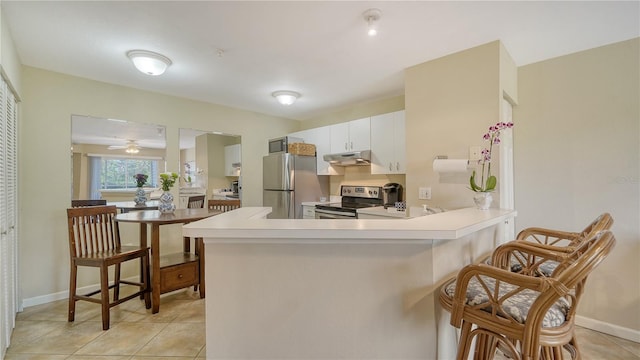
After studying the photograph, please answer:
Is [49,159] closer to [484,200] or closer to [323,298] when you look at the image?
[323,298]

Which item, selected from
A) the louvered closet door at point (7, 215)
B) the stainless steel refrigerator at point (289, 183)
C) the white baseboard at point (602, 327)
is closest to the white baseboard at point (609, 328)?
the white baseboard at point (602, 327)

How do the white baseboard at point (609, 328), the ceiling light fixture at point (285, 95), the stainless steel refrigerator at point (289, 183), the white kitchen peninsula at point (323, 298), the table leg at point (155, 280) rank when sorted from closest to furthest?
the white kitchen peninsula at point (323, 298) → the white baseboard at point (609, 328) → the table leg at point (155, 280) → the ceiling light fixture at point (285, 95) → the stainless steel refrigerator at point (289, 183)

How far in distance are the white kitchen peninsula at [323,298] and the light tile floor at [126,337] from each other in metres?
0.90

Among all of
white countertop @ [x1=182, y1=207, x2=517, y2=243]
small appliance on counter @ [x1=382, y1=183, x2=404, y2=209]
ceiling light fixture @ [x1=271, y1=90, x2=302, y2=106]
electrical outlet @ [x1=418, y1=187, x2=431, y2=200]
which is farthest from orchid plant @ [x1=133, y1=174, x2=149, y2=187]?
electrical outlet @ [x1=418, y1=187, x2=431, y2=200]

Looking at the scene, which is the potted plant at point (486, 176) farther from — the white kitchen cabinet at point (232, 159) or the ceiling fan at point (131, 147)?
the ceiling fan at point (131, 147)

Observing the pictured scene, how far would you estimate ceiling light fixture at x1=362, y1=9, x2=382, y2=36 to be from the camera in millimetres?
1890

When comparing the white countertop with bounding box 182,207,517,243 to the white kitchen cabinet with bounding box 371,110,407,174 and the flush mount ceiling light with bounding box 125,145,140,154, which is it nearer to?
the white kitchen cabinet with bounding box 371,110,407,174

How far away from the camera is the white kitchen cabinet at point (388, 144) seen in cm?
331

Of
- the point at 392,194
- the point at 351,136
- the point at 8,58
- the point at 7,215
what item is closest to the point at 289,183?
the point at 351,136

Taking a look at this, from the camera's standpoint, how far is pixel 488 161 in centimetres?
228

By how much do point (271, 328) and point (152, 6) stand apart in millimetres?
2088

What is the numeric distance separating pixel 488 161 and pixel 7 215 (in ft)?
12.1

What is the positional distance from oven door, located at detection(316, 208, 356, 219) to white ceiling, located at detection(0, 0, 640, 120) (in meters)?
1.59

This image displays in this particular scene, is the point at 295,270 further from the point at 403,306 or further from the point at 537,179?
the point at 537,179
